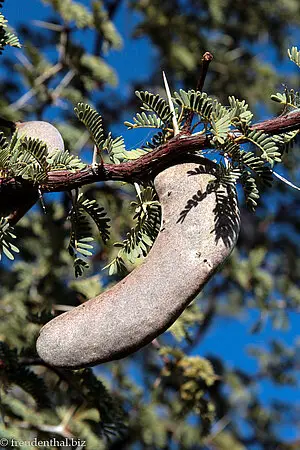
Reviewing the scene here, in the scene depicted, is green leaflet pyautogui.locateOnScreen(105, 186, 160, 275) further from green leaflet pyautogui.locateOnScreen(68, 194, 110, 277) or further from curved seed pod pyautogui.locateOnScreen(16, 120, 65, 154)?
curved seed pod pyautogui.locateOnScreen(16, 120, 65, 154)

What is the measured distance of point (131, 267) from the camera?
6.10ft

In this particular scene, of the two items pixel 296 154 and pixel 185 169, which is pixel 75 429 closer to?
pixel 185 169

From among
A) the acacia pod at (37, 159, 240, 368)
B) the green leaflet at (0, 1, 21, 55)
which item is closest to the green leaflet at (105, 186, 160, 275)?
the acacia pod at (37, 159, 240, 368)

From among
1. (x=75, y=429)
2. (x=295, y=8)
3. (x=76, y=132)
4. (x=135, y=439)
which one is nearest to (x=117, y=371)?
(x=135, y=439)

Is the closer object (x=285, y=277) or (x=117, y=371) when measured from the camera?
(x=117, y=371)

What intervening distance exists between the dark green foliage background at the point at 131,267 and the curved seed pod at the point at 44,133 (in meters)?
0.14

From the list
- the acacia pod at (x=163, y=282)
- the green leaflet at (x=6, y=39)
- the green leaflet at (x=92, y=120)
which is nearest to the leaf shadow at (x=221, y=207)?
the acacia pod at (x=163, y=282)

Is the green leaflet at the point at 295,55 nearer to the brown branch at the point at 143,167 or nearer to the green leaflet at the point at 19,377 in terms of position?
the brown branch at the point at 143,167

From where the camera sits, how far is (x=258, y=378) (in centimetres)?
338

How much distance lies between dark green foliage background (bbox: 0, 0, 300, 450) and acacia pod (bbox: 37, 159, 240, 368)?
126 mm

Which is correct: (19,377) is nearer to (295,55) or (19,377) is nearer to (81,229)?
(81,229)

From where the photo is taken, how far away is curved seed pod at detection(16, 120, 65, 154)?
3.26ft

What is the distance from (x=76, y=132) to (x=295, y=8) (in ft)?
5.87

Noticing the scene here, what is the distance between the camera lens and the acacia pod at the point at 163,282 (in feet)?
2.68
